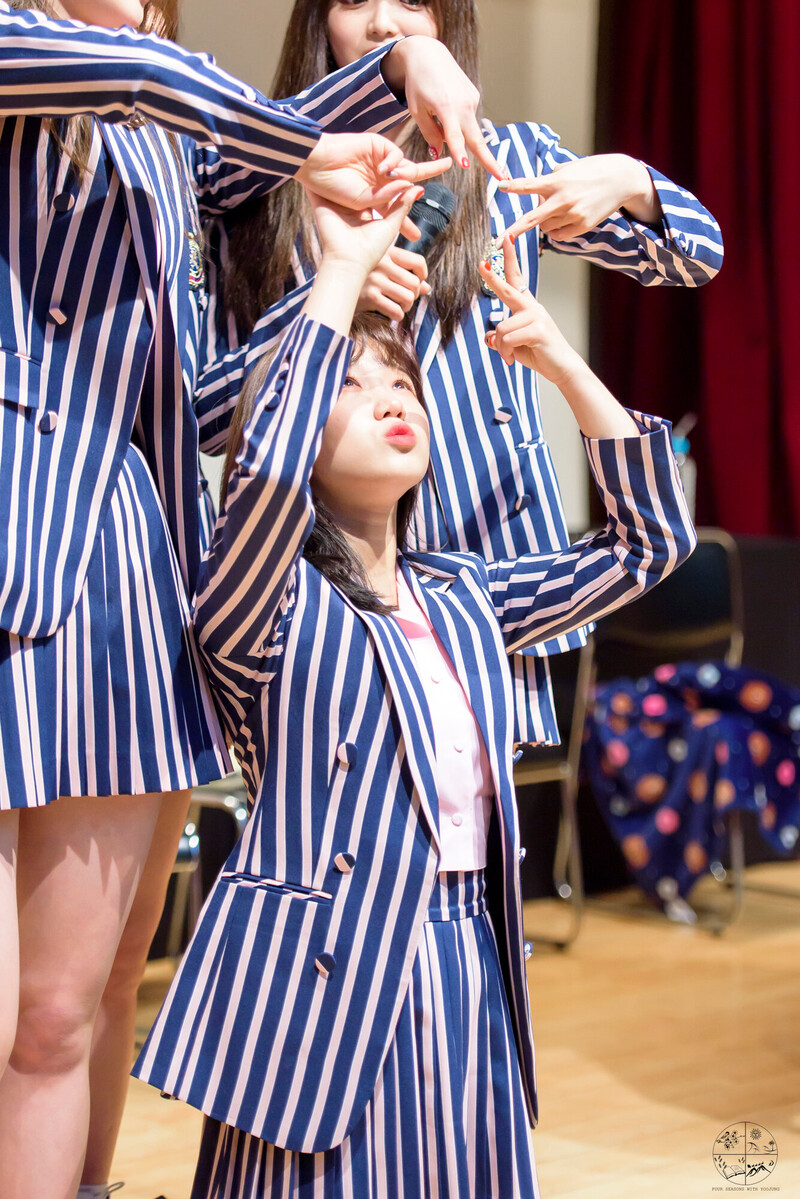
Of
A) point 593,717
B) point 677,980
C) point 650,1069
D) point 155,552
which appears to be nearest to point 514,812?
point 155,552

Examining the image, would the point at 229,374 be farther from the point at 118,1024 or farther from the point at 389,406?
the point at 118,1024

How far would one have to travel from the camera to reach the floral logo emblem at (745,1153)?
6.72 feet

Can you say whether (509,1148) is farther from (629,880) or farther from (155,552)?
(629,880)

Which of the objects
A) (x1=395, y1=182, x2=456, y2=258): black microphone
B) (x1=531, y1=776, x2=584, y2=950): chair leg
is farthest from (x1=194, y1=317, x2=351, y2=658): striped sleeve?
(x1=531, y1=776, x2=584, y2=950): chair leg

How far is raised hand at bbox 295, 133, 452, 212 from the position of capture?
3.77 ft

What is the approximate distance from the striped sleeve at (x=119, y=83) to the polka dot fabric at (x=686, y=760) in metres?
2.55

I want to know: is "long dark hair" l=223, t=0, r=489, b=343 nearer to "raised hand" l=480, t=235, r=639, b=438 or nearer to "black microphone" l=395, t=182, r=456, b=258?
"black microphone" l=395, t=182, r=456, b=258

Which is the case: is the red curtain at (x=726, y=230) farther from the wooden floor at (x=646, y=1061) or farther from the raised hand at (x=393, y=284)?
the raised hand at (x=393, y=284)

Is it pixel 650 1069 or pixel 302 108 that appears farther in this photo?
pixel 650 1069

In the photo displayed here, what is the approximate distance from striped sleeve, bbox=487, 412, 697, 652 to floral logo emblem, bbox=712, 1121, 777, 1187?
1101 millimetres

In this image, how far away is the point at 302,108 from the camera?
4.73ft

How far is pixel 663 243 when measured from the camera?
1.48 m

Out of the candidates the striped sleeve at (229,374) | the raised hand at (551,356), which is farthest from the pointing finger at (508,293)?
the striped sleeve at (229,374)

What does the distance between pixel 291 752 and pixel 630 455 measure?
43cm
